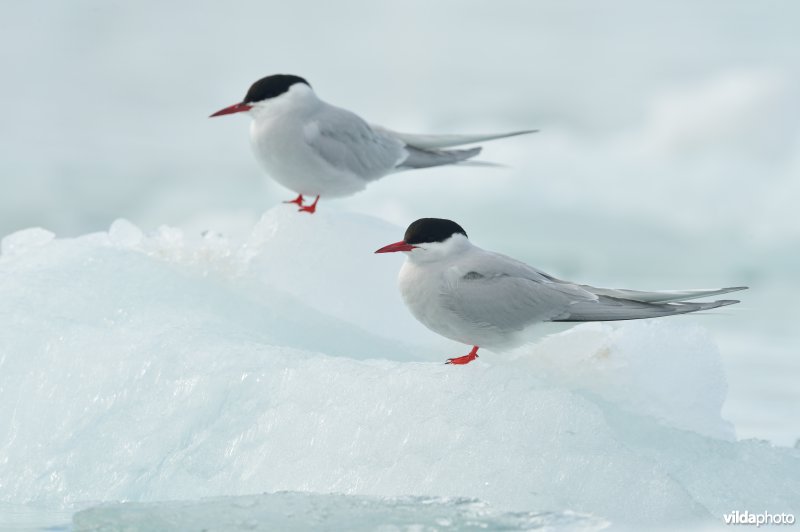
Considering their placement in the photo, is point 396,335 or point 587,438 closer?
point 587,438

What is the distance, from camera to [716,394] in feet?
16.2

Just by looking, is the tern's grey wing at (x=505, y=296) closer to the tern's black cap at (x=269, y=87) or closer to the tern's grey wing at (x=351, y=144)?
the tern's grey wing at (x=351, y=144)

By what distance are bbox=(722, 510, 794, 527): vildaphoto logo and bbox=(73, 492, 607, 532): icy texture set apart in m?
0.57

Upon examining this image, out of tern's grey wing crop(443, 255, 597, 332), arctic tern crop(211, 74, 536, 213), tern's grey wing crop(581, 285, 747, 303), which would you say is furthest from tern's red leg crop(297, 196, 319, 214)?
tern's grey wing crop(581, 285, 747, 303)

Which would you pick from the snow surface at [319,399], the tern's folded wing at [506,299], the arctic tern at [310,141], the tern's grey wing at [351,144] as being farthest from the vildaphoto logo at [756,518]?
the tern's grey wing at [351,144]

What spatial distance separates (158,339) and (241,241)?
42.0 inches

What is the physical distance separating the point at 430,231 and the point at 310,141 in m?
1.43

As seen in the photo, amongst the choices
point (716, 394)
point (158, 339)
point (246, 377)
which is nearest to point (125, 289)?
point (158, 339)

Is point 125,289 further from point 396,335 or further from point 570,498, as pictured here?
point 570,498

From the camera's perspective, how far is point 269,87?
Result: 5.49m

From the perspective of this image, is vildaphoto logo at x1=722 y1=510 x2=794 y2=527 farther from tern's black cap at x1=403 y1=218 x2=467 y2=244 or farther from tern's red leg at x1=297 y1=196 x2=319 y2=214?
tern's red leg at x1=297 y1=196 x2=319 y2=214

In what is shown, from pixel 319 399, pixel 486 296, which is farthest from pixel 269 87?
pixel 486 296

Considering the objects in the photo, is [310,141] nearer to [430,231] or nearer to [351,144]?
[351,144]

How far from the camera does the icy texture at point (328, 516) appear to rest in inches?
143
